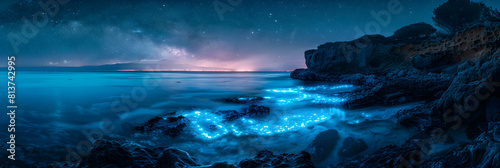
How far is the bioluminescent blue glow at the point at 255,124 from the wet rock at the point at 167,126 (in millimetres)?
441

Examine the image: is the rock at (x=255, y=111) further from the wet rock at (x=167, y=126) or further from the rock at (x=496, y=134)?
the rock at (x=496, y=134)

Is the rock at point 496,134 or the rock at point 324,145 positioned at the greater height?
the rock at point 496,134

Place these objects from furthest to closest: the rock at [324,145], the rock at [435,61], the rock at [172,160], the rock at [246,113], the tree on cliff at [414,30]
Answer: the tree on cliff at [414,30], the rock at [435,61], the rock at [246,113], the rock at [324,145], the rock at [172,160]

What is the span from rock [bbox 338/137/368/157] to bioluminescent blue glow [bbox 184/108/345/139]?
235 centimetres

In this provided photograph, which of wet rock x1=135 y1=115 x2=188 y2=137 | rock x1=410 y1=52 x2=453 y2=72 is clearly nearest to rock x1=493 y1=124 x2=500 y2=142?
wet rock x1=135 y1=115 x2=188 y2=137

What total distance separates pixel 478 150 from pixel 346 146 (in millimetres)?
2820

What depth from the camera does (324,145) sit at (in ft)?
18.8

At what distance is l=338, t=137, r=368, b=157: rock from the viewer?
5.14m

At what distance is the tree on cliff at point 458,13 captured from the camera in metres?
37.5

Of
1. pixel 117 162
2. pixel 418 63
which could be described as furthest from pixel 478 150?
pixel 418 63

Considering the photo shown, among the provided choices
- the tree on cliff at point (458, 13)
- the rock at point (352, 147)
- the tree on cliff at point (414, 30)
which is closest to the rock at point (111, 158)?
the rock at point (352, 147)

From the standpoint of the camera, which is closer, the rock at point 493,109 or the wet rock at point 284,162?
the wet rock at point 284,162

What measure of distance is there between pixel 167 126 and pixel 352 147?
21.5 ft

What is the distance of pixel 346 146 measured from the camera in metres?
5.51
